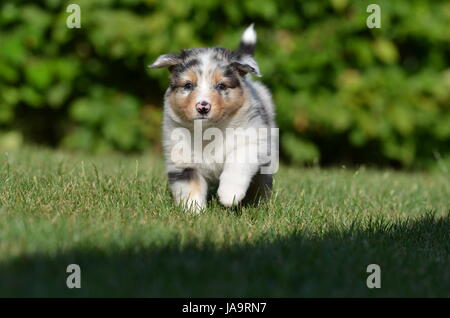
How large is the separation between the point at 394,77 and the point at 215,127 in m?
4.32

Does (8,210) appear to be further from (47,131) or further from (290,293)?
(47,131)

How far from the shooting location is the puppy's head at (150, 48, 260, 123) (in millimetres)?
4145

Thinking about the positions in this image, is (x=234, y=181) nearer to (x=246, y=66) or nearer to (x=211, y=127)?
(x=211, y=127)

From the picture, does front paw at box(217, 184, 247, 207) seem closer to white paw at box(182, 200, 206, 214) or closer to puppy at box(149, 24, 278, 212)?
puppy at box(149, 24, 278, 212)

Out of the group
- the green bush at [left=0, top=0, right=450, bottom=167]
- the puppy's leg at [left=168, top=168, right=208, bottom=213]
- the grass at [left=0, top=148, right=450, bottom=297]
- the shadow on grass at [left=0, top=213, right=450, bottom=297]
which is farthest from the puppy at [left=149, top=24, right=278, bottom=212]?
the green bush at [left=0, top=0, right=450, bottom=167]

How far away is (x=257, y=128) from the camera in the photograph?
14.2 ft

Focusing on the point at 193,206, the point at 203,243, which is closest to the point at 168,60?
the point at 193,206

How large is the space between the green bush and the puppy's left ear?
3311 millimetres

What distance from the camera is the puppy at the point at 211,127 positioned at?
13.6 feet

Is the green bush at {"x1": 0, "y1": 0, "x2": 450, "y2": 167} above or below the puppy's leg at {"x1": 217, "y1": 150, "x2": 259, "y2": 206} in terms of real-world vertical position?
above

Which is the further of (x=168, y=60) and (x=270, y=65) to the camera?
(x=270, y=65)

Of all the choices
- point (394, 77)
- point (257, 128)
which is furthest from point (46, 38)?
point (257, 128)

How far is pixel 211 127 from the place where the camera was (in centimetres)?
430

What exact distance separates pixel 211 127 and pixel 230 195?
1.53ft
